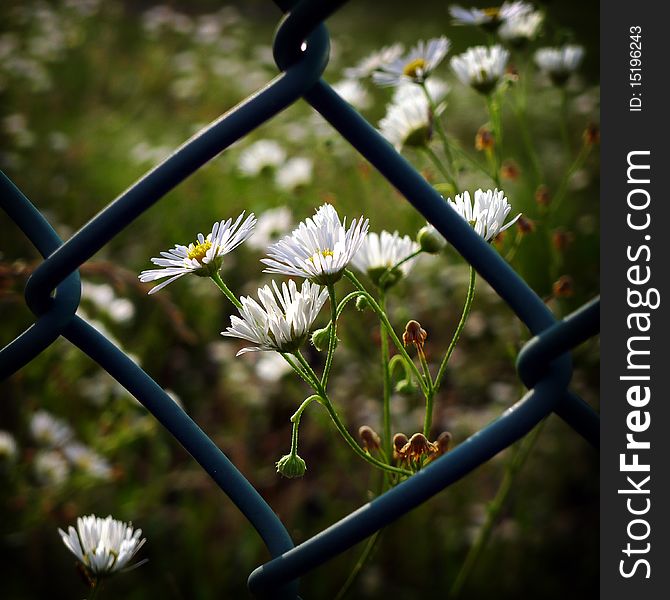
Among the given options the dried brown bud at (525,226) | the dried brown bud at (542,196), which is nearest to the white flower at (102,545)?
the dried brown bud at (525,226)

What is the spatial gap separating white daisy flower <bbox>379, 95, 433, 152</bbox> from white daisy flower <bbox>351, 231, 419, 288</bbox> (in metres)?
0.23

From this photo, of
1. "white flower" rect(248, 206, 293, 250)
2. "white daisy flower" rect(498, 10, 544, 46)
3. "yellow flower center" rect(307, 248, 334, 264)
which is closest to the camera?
"yellow flower center" rect(307, 248, 334, 264)

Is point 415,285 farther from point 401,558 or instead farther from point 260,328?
point 260,328

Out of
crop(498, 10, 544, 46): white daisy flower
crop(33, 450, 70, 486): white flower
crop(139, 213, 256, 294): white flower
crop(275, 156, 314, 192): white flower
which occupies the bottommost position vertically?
crop(139, 213, 256, 294): white flower

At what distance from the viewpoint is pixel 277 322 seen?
37cm

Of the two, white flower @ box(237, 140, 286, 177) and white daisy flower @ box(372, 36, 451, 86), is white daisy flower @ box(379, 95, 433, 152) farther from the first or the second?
white flower @ box(237, 140, 286, 177)

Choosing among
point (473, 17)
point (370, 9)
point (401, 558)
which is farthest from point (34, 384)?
point (370, 9)

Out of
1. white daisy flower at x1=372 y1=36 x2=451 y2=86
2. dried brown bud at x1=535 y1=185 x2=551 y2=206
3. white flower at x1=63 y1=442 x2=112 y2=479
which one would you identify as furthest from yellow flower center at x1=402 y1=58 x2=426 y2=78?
white flower at x1=63 y1=442 x2=112 y2=479

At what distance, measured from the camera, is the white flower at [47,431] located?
113 cm

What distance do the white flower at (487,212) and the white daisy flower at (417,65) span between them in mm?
371

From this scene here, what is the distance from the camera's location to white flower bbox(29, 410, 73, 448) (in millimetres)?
1135

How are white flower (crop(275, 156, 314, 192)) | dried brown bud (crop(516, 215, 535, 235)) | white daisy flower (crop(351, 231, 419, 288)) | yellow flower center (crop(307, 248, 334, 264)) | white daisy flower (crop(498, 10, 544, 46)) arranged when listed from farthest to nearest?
1. white flower (crop(275, 156, 314, 192))
2. white daisy flower (crop(498, 10, 544, 46))
3. dried brown bud (crop(516, 215, 535, 235))
4. white daisy flower (crop(351, 231, 419, 288))
5. yellow flower center (crop(307, 248, 334, 264))

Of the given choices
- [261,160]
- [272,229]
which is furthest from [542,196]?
[261,160]

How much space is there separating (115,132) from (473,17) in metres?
2.22
